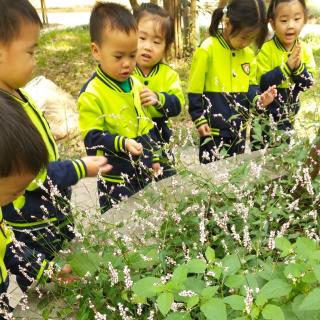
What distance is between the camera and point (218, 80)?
3133 millimetres

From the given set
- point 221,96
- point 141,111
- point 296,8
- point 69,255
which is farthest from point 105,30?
point 296,8

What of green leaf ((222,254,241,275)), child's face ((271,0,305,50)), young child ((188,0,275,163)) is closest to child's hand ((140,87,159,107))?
young child ((188,0,275,163))

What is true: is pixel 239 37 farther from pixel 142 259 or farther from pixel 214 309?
pixel 214 309

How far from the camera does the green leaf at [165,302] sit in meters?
1.14

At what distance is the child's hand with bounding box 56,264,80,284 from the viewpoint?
5.35ft

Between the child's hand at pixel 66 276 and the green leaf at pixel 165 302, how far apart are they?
1.81 ft

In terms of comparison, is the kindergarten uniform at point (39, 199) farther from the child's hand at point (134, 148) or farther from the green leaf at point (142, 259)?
the green leaf at point (142, 259)

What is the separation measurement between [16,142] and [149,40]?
1600 millimetres

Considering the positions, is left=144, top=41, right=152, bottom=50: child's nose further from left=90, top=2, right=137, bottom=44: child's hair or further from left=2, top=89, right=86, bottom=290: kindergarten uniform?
left=2, top=89, right=86, bottom=290: kindergarten uniform

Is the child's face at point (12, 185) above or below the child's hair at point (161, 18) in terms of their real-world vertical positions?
below

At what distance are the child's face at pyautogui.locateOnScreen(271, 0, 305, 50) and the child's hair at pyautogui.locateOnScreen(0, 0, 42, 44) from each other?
1.93 meters

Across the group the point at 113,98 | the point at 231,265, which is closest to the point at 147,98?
the point at 113,98

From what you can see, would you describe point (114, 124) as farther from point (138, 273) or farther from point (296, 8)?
point (296, 8)

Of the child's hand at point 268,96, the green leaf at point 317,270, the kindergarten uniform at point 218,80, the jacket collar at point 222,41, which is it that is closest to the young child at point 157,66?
the kindergarten uniform at point 218,80
